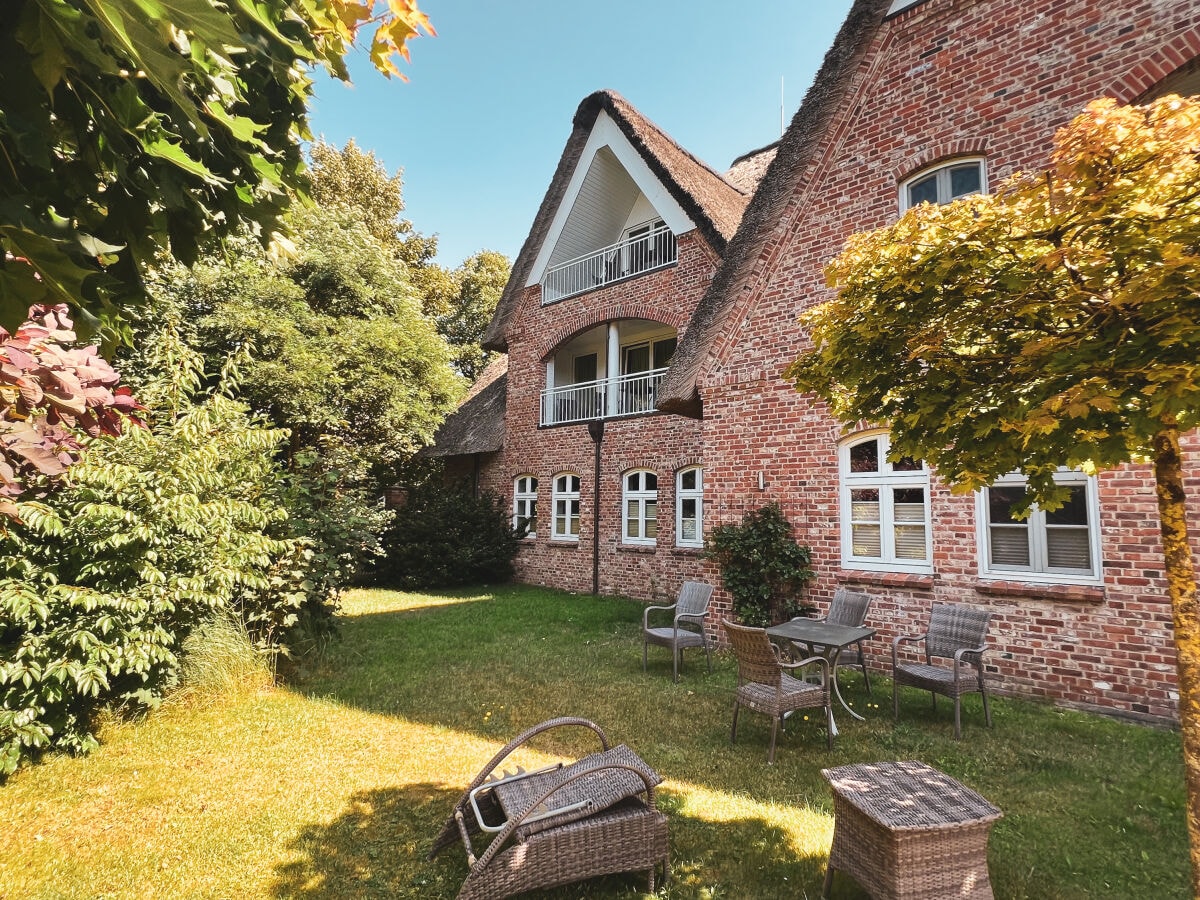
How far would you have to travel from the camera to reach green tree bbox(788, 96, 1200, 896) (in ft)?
6.67

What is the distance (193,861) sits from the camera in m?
3.20

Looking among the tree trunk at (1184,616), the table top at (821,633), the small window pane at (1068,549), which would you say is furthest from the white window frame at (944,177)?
the tree trunk at (1184,616)

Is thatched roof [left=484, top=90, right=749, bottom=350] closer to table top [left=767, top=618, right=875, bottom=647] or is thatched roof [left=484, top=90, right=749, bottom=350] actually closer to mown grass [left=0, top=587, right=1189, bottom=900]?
table top [left=767, top=618, right=875, bottom=647]

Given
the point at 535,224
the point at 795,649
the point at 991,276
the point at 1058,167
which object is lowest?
the point at 795,649

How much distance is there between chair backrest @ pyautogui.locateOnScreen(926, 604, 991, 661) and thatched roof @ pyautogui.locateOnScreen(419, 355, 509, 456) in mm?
11172

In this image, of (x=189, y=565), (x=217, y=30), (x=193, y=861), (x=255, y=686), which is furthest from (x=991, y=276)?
(x=255, y=686)

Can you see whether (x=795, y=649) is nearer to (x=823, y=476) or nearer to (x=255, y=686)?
(x=823, y=476)

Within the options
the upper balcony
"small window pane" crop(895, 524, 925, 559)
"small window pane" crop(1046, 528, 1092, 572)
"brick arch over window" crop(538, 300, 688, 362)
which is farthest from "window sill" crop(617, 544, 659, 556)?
"small window pane" crop(1046, 528, 1092, 572)

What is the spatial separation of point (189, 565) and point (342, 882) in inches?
123

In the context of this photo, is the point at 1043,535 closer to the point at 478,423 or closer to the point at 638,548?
the point at 638,548

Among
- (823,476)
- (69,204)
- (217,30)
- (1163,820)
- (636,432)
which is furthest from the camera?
(636,432)

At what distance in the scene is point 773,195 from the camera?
7859mm

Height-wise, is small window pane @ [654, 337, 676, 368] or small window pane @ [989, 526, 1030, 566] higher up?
small window pane @ [654, 337, 676, 368]

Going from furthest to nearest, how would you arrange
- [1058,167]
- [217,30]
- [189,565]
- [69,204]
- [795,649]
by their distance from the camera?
[795,649], [189,565], [1058,167], [69,204], [217,30]
